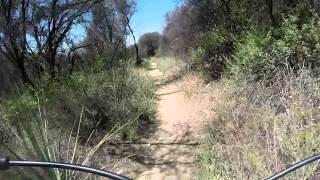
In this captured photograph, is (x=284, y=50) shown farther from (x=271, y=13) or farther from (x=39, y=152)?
(x=39, y=152)

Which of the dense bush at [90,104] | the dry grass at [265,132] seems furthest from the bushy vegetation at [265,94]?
the dense bush at [90,104]

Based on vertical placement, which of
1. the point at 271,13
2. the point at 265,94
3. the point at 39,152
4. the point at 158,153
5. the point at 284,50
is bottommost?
the point at 158,153

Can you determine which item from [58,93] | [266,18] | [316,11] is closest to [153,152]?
[58,93]

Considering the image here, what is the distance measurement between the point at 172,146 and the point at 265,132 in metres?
2.64

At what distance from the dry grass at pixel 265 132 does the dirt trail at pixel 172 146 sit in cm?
46

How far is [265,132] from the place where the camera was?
20.4ft

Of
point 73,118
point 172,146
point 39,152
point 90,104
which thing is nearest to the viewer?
point 39,152

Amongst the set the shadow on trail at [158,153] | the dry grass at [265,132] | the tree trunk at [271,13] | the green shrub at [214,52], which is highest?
the tree trunk at [271,13]

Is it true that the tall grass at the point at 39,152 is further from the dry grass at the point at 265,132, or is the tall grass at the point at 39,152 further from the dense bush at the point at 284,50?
the dense bush at the point at 284,50

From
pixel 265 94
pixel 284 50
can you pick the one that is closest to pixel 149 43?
pixel 284 50

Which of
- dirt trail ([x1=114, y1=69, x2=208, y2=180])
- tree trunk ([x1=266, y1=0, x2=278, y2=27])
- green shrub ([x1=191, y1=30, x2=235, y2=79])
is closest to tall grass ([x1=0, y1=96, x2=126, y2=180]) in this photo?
dirt trail ([x1=114, y1=69, x2=208, y2=180])

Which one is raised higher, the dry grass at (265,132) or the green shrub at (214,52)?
the green shrub at (214,52)

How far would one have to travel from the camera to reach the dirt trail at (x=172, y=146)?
723 centimetres

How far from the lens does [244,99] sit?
26.6 ft
